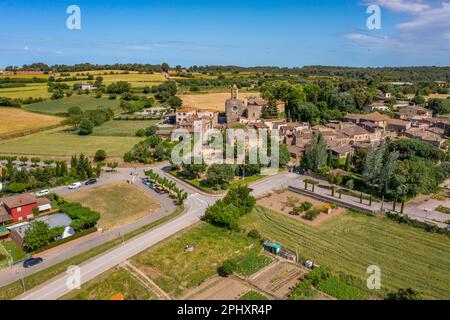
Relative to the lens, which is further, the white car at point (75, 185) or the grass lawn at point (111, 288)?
the white car at point (75, 185)

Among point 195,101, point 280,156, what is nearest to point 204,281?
point 280,156

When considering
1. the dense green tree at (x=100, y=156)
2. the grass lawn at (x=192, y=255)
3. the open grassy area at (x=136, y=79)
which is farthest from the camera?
the open grassy area at (x=136, y=79)

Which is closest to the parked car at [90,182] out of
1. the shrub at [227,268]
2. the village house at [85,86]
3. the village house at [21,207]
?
the village house at [21,207]

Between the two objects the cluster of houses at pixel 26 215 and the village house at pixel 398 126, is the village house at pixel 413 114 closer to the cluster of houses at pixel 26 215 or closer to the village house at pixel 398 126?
the village house at pixel 398 126

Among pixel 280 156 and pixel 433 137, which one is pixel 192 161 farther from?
pixel 433 137

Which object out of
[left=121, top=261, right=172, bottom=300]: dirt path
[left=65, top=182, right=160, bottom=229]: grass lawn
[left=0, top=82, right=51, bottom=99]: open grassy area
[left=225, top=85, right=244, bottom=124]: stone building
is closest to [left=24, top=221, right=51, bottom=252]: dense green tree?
[left=65, top=182, right=160, bottom=229]: grass lawn

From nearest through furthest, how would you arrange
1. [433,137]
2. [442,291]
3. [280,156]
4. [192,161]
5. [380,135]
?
[442,291] < [192,161] < [280,156] < [433,137] < [380,135]

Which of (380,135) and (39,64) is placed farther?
(39,64)

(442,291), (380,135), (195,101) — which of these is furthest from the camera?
(195,101)

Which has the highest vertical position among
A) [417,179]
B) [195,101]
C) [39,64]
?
[39,64]
